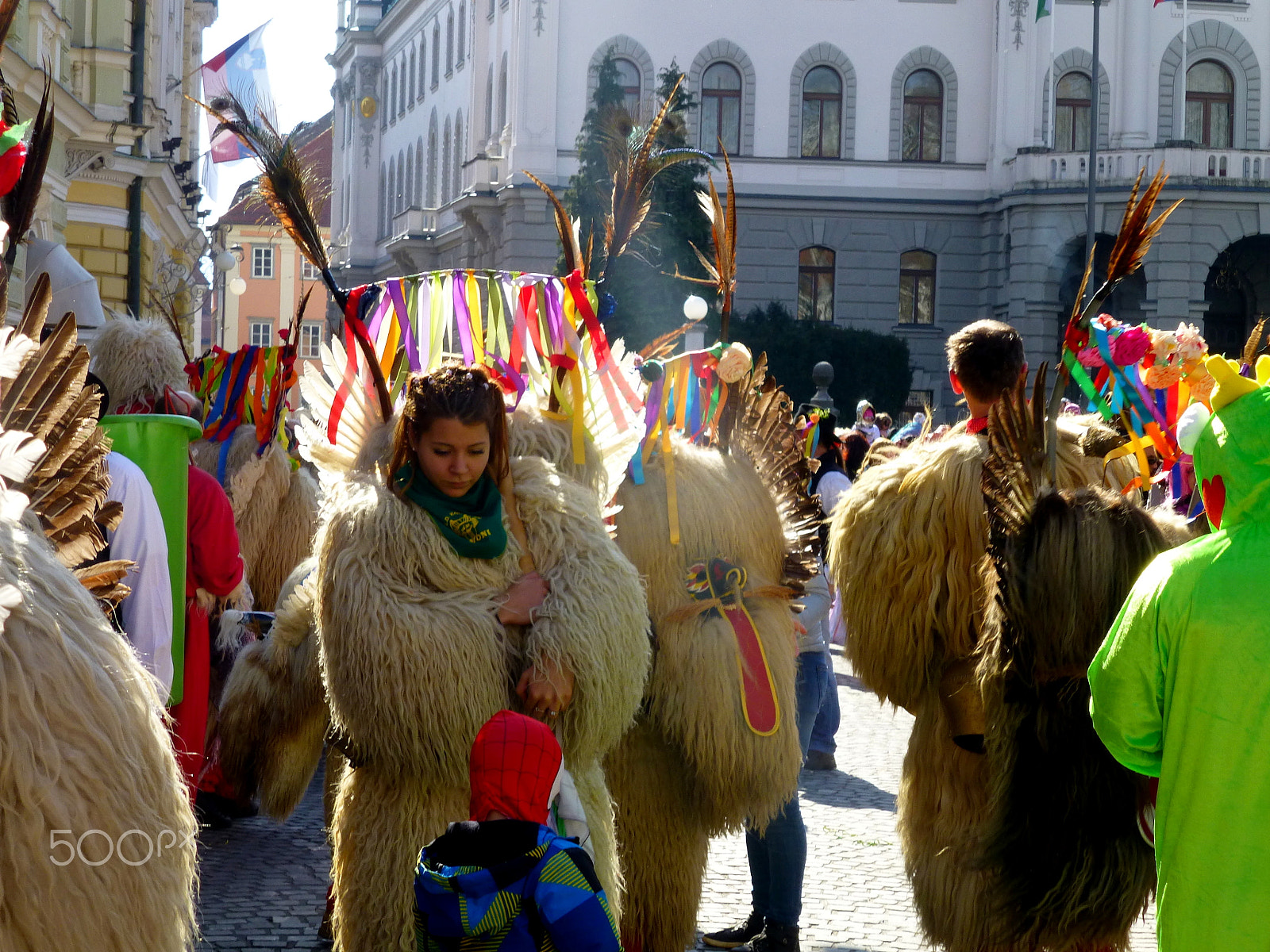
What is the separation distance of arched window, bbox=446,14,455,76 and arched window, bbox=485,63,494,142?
15.0 feet

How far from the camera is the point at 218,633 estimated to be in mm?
6219

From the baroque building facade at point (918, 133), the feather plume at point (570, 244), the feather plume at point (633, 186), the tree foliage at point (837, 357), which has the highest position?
the baroque building facade at point (918, 133)

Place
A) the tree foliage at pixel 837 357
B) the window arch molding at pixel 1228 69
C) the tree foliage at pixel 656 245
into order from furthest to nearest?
the window arch molding at pixel 1228 69 → the tree foliage at pixel 837 357 → the tree foliage at pixel 656 245

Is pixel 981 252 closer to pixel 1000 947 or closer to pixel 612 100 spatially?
pixel 612 100

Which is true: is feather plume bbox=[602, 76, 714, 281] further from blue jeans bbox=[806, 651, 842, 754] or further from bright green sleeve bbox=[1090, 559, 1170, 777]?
blue jeans bbox=[806, 651, 842, 754]

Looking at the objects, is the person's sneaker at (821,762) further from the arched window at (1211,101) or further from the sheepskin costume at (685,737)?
the arched window at (1211,101)

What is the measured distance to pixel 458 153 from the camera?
4212cm

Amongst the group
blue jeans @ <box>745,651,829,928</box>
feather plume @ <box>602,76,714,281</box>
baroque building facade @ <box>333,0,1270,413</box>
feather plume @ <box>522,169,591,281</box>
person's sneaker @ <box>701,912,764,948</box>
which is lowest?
person's sneaker @ <box>701,912,764,948</box>

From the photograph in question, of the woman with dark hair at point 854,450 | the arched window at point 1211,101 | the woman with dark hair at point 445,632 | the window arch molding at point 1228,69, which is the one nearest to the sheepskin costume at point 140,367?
the woman with dark hair at point 445,632

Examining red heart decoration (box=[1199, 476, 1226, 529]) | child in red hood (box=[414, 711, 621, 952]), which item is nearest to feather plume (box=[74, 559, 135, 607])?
child in red hood (box=[414, 711, 621, 952])

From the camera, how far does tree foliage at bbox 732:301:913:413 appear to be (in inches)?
1260

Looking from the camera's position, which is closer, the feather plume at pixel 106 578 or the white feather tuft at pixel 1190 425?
the feather plume at pixel 106 578

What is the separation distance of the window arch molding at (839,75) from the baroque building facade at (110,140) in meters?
15.0

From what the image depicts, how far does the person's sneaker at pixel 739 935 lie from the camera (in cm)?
498
